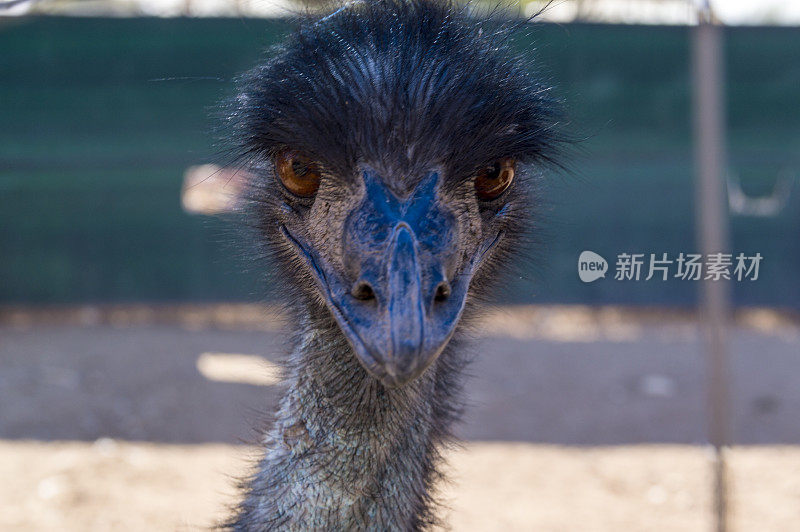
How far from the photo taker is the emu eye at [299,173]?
128 cm

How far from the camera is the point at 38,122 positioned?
5.89m

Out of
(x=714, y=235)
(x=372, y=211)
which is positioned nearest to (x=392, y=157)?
(x=372, y=211)

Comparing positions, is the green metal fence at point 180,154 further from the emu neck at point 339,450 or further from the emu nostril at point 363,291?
the emu nostril at point 363,291

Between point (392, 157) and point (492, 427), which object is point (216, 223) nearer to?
point (492, 427)

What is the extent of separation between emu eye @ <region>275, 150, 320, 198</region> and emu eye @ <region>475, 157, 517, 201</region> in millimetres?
250

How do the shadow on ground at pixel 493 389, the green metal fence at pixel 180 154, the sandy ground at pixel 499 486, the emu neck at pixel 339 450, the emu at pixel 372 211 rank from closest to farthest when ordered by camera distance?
the emu at pixel 372 211
the emu neck at pixel 339 450
the sandy ground at pixel 499 486
the shadow on ground at pixel 493 389
the green metal fence at pixel 180 154

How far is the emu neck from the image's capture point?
50.3 inches

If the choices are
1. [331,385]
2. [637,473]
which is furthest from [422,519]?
[637,473]

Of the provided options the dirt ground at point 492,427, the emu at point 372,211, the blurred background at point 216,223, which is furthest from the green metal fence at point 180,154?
the emu at point 372,211

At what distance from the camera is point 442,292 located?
3.45 ft

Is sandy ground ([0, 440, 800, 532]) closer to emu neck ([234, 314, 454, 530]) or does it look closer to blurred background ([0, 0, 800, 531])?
blurred background ([0, 0, 800, 531])

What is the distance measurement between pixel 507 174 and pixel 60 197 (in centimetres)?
533

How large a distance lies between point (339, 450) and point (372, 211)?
0.39 meters

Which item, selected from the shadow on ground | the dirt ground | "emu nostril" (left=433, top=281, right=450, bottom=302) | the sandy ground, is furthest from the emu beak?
the shadow on ground
